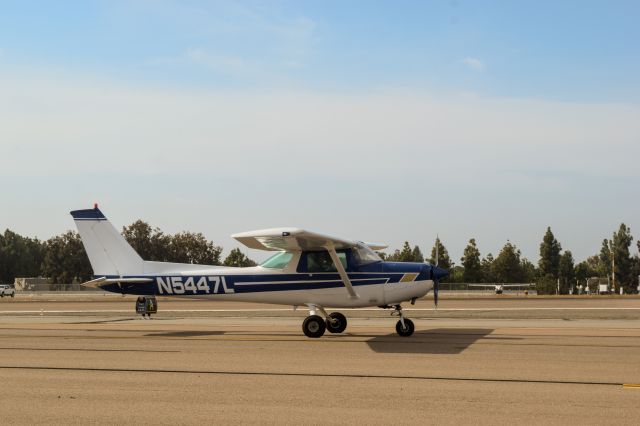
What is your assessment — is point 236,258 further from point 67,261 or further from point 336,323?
point 336,323

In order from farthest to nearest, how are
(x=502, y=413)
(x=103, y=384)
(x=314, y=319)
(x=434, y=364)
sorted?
(x=314, y=319) → (x=434, y=364) → (x=103, y=384) → (x=502, y=413)

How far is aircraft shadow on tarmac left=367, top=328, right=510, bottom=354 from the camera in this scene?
14625 millimetres

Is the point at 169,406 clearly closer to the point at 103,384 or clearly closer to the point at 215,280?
the point at 103,384

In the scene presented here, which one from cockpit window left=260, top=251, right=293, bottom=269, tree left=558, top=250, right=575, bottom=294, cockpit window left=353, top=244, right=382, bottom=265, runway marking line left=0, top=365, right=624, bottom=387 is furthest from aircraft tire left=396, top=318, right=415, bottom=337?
tree left=558, top=250, right=575, bottom=294

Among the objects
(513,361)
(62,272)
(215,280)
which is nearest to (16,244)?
(62,272)

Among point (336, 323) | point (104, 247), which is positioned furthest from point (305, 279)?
point (104, 247)

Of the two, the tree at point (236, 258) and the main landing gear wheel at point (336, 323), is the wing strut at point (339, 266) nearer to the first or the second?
the main landing gear wheel at point (336, 323)

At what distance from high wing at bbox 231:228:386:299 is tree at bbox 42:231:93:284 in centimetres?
9097

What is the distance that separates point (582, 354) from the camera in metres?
13.3

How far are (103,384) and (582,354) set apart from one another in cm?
863

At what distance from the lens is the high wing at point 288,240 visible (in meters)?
15.7

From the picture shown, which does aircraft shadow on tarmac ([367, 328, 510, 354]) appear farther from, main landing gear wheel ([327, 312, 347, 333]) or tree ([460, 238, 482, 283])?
tree ([460, 238, 482, 283])

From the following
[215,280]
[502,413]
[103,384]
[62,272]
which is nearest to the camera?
[502,413]

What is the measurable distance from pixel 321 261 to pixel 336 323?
5.77 feet
